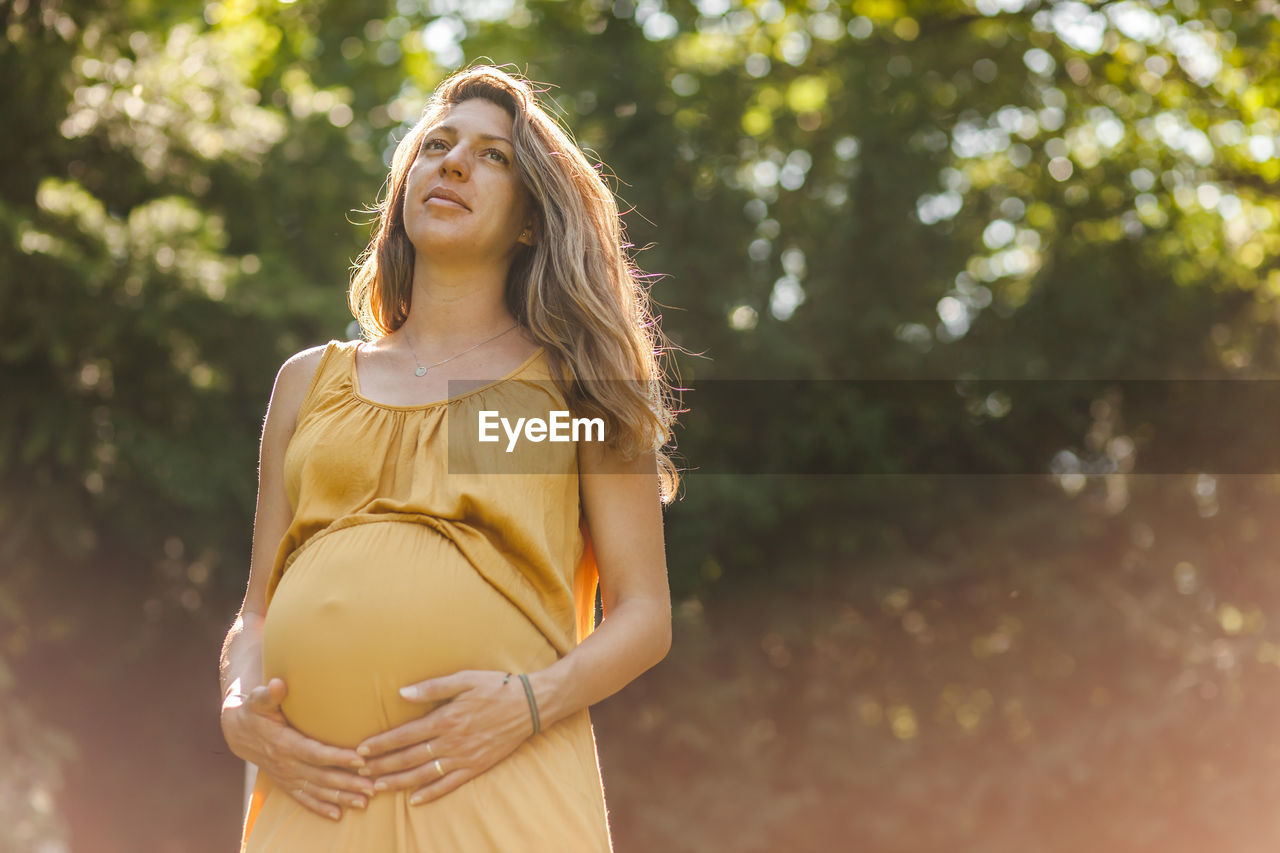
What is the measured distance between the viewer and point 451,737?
A: 152 centimetres

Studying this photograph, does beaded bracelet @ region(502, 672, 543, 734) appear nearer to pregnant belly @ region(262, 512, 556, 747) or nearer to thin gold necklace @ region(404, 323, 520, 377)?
pregnant belly @ region(262, 512, 556, 747)

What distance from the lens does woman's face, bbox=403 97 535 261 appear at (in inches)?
71.8

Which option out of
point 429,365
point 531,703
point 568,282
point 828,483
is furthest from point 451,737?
point 828,483

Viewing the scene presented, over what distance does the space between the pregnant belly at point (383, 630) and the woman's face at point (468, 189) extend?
48 centimetres

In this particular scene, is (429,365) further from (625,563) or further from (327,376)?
(625,563)

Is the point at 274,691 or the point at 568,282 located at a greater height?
the point at 568,282

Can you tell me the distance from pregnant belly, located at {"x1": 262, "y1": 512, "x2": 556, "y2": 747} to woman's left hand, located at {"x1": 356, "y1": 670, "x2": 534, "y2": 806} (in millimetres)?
48

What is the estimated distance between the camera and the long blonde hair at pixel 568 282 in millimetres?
1748

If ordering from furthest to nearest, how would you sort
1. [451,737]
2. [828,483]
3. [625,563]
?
[828,483], [625,563], [451,737]

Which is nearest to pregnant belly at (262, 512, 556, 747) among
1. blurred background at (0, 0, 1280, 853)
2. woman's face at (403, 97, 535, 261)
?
woman's face at (403, 97, 535, 261)

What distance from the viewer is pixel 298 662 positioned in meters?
1.62

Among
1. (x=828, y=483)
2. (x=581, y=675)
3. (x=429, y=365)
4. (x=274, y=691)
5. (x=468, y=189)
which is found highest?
(x=468, y=189)

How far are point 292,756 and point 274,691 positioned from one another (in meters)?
0.09

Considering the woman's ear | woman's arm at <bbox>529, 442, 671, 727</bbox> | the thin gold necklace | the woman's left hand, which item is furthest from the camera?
the woman's ear
